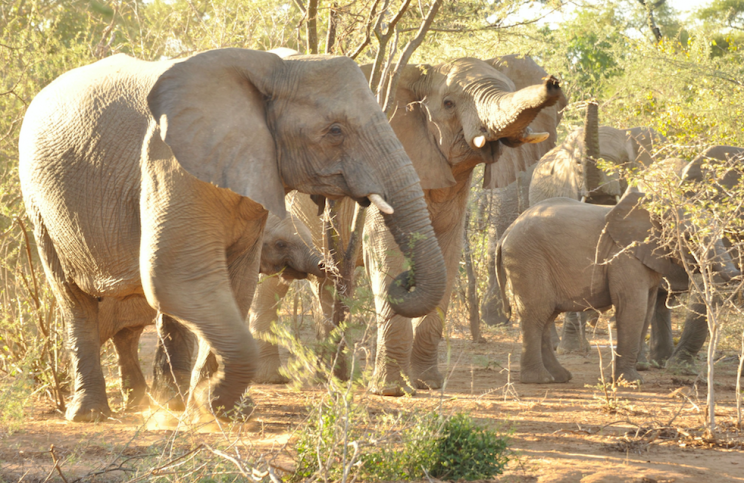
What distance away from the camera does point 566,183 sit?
11.2 metres

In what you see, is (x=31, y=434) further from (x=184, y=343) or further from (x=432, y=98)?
(x=432, y=98)

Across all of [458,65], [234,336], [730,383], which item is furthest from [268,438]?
[730,383]

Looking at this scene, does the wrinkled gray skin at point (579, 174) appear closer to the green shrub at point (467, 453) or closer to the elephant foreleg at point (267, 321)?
the elephant foreleg at point (267, 321)

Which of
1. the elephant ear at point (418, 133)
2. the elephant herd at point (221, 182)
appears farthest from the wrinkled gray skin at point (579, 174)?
the elephant herd at point (221, 182)

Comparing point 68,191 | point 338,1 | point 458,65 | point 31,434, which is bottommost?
point 31,434

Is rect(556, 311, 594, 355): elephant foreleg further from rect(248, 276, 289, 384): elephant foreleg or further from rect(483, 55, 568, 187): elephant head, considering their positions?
rect(248, 276, 289, 384): elephant foreleg

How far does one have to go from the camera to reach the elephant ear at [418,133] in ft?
19.9

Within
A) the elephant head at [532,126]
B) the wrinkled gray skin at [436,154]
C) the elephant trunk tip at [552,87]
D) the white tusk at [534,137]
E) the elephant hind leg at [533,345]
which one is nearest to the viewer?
the elephant trunk tip at [552,87]

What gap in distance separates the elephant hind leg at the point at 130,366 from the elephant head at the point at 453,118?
240 centimetres

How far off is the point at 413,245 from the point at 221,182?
3.25 feet

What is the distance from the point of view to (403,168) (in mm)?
4199

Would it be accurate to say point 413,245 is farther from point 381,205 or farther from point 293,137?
point 293,137

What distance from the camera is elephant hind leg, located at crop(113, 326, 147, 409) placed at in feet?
19.1

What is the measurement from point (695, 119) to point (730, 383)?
3.82 m
